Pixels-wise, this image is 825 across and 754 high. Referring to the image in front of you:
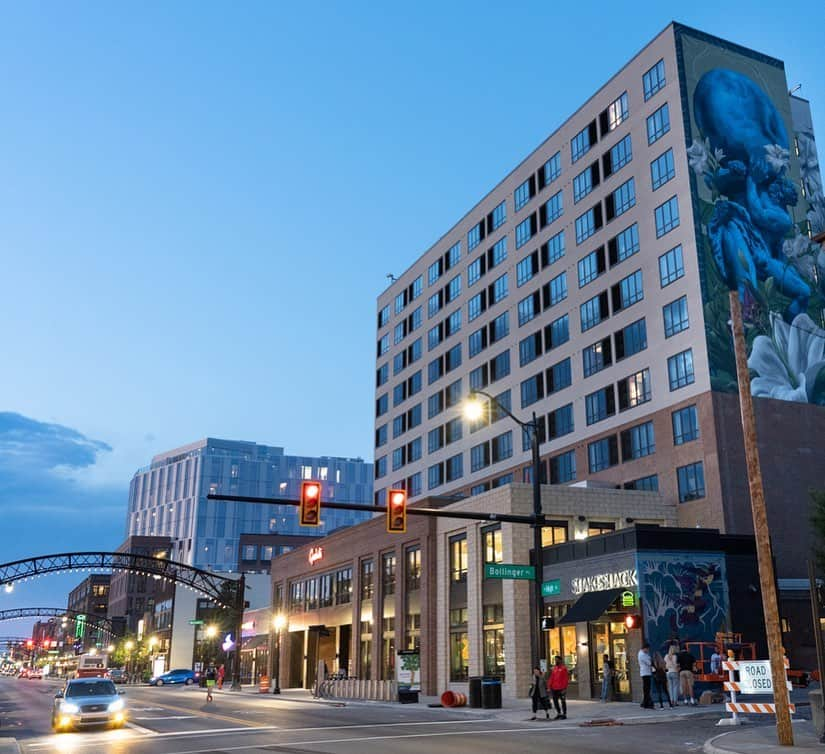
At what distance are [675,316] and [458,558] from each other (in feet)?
65.7

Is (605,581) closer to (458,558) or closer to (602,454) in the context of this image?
(458,558)

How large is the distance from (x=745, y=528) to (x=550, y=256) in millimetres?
27033

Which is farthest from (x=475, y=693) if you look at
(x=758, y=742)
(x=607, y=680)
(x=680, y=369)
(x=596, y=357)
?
(x=596, y=357)

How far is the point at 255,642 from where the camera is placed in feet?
277

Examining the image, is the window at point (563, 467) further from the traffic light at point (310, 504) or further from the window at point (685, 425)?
the traffic light at point (310, 504)

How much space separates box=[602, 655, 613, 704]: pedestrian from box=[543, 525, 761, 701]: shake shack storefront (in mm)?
268

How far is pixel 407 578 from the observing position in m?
52.8

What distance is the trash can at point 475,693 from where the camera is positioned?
112 ft

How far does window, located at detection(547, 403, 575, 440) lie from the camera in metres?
62.8

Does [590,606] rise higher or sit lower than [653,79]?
lower

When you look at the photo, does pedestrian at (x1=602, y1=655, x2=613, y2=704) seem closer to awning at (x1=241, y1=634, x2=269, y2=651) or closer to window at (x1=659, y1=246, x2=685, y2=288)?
window at (x1=659, y1=246, x2=685, y2=288)

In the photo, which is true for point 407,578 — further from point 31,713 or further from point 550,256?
point 550,256

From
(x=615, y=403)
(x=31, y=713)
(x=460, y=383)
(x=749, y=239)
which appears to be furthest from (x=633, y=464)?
(x=31, y=713)

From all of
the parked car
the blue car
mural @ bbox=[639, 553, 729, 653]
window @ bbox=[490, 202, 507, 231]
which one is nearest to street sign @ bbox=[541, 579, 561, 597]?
mural @ bbox=[639, 553, 729, 653]
